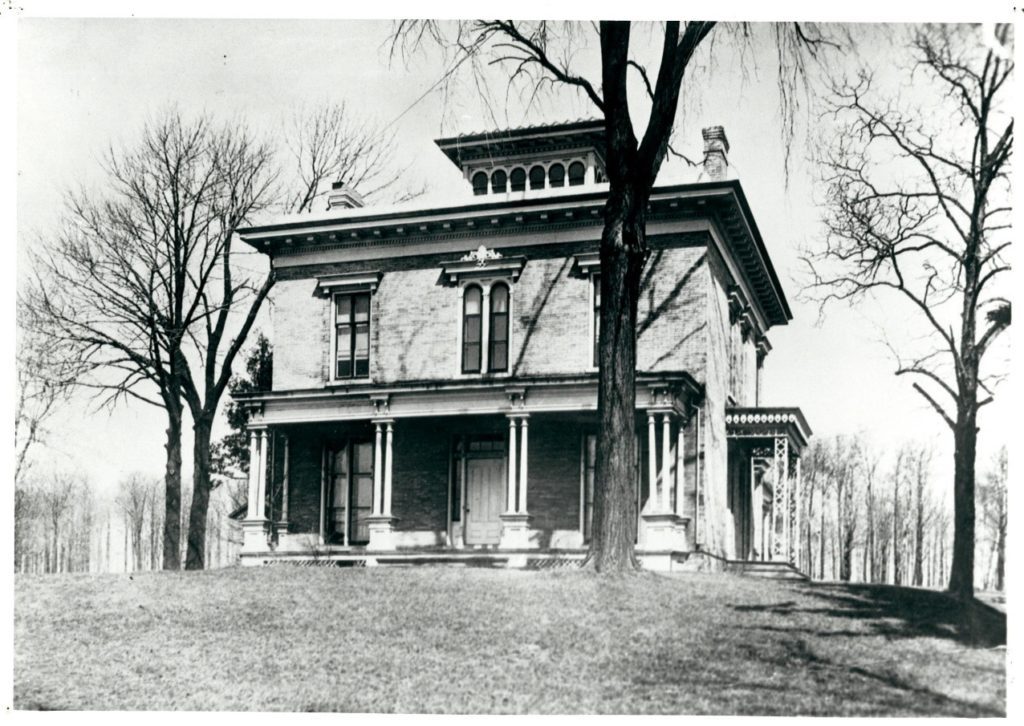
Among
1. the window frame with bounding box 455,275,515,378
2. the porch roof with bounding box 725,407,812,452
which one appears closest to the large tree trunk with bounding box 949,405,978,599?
the porch roof with bounding box 725,407,812,452

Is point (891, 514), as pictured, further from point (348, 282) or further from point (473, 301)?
point (348, 282)

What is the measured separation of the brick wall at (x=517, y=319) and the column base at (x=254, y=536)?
8.24ft

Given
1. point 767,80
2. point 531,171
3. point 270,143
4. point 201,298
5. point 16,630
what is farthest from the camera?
point 531,171

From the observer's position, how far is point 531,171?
25.4 meters

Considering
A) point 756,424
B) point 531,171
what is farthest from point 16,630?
point 531,171

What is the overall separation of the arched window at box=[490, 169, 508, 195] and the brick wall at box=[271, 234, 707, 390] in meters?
4.58

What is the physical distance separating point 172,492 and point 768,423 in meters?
9.64

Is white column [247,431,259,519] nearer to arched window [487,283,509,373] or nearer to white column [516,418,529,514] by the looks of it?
arched window [487,283,509,373]

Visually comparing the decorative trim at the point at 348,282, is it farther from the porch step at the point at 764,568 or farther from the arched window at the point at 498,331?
the porch step at the point at 764,568

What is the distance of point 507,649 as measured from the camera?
12.9m

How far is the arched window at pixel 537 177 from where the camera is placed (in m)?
25.4

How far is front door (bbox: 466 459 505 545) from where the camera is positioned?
816 inches

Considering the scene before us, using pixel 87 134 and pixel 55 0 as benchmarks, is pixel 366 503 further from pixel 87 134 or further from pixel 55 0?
pixel 55 0

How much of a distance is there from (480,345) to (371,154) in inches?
143
